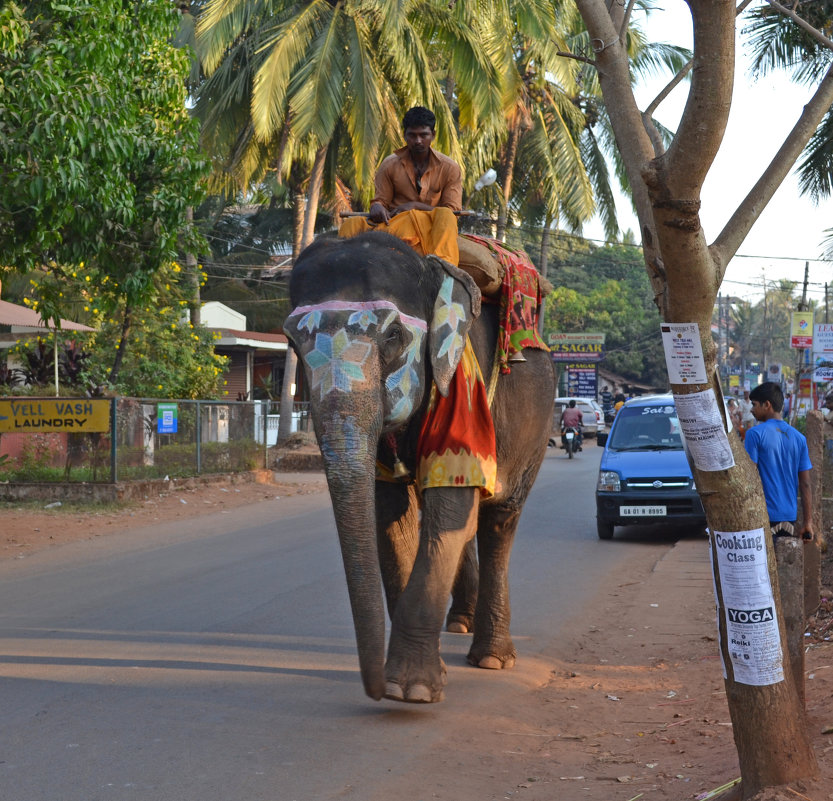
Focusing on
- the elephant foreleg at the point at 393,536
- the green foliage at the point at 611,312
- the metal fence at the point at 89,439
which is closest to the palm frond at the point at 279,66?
the metal fence at the point at 89,439

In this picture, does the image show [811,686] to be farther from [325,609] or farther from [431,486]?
[325,609]

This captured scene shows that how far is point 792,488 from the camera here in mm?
7555

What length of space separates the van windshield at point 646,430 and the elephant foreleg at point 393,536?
8.83m

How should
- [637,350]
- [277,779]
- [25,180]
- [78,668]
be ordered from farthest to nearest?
[637,350] → [25,180] → [78,668] → [277,779]

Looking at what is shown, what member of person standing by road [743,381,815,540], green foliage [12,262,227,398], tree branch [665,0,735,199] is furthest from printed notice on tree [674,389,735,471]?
green foliage [12,262,227,398]

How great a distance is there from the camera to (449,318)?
235 inches

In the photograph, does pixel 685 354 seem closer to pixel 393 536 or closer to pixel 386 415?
pixel 386 415

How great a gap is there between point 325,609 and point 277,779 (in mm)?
4296

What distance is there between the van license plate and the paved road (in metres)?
1.04

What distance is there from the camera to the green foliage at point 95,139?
10.5 m

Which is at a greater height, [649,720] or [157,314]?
[157,314]

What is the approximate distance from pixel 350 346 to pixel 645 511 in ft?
30.2

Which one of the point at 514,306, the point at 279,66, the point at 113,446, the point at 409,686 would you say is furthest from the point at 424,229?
the point at 279,66

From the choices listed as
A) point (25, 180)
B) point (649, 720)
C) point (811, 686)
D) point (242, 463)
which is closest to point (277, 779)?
point (649, 720)
